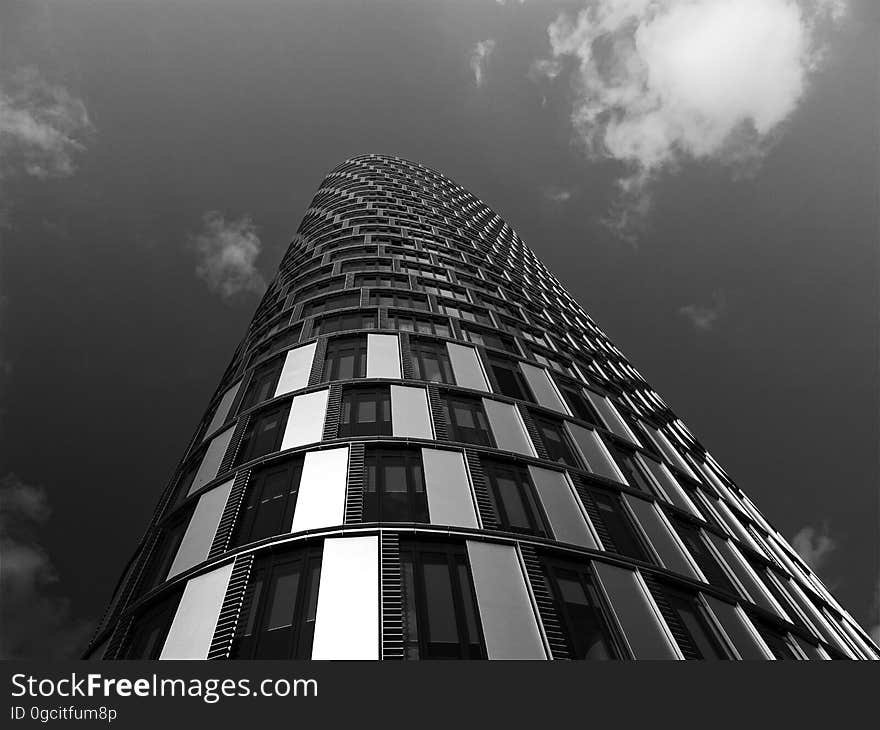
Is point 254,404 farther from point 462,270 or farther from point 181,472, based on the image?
point 462,270

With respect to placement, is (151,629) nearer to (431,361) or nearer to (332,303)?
(431,361)

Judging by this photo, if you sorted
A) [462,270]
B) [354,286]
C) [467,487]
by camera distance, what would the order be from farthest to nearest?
1. [462,270]
2. [354,286]
3. [467,487]

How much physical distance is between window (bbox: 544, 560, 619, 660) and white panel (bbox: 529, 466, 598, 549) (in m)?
1.07

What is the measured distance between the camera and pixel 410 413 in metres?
21.6

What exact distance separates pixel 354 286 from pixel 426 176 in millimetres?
39890

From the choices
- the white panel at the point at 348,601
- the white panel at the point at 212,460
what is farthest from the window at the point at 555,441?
the white panel at the point at 212,460

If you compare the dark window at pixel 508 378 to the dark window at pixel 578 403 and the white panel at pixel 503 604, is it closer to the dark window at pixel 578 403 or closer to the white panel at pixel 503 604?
the dark window at pixel 578 403

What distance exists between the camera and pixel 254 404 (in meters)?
25.0

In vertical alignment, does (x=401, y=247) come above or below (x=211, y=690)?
above

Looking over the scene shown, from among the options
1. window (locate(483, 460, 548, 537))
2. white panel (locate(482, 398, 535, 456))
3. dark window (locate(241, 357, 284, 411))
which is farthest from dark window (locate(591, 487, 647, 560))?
dark window (locate(241, 357, 284, 411))

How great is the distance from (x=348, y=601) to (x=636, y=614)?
7608 millimetres

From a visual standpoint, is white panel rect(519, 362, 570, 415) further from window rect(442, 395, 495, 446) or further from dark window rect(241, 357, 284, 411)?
dark window rect(241, 357, 284, 411)

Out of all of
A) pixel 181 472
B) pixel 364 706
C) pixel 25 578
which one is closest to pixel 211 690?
pixel 364 706

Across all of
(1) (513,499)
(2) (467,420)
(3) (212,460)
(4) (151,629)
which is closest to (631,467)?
(2) (467,420)
